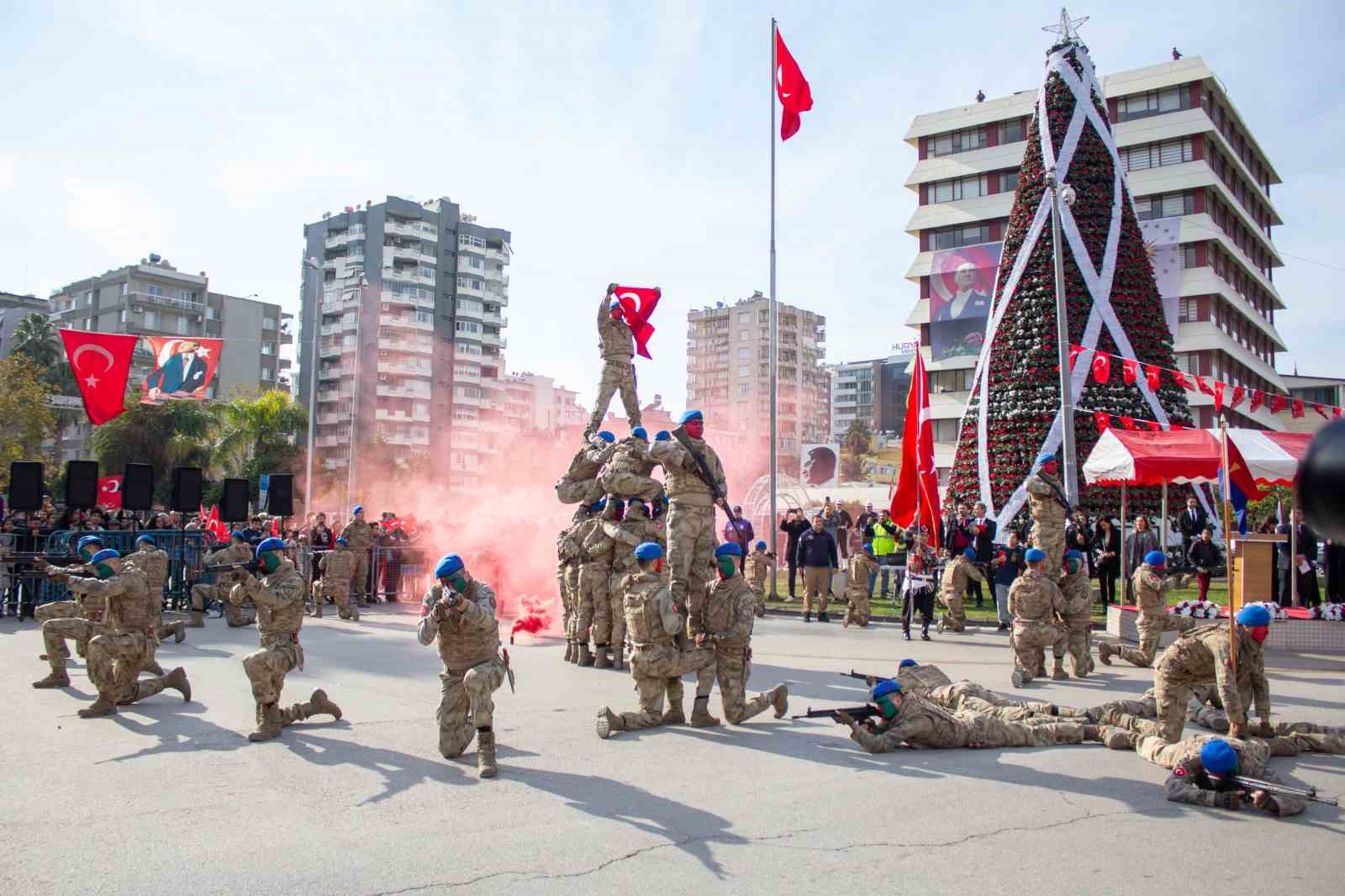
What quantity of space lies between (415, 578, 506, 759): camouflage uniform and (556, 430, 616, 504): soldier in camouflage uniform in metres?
5.37

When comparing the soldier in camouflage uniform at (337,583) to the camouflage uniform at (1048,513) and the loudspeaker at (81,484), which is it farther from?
the camouflage uniform at (1048,513)

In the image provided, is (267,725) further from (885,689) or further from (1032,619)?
(1032,619)

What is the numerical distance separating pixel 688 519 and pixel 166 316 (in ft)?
235

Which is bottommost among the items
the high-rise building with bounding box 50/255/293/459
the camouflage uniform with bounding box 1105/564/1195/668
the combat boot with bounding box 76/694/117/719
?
the combat boot with bounding box 76/694/117/719

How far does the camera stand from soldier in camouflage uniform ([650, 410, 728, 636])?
9.96m

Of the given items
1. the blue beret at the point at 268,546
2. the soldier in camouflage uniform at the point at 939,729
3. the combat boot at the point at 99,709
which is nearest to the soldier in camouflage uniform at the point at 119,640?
the combat boot at the point at 99,709

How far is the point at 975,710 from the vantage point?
26.2 ft

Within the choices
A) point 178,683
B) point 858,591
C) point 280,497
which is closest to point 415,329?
point 280,497

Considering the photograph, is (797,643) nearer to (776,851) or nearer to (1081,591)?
(1081,591)

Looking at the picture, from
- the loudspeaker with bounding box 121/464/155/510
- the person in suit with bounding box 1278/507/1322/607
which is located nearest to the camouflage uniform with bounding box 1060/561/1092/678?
the person in suit with bounding box 1278/507/1322/607

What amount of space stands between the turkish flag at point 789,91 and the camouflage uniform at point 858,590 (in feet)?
37.3

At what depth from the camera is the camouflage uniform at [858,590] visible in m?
15.9

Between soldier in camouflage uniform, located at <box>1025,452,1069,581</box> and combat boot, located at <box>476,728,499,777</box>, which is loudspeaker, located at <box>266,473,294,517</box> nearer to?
combat boot, located at <box>476,728,499,777</box>

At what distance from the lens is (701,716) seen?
8.30m
